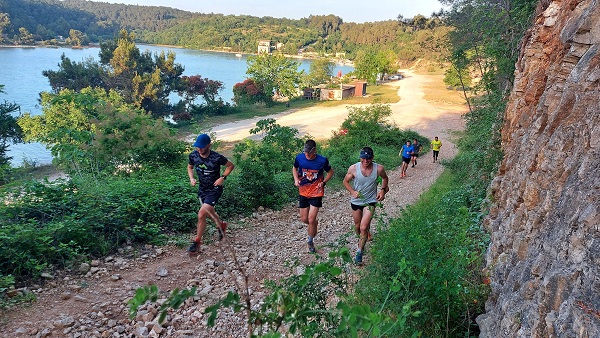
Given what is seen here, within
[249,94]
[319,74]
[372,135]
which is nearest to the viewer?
[372,135]

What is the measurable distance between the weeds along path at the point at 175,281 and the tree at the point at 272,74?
45.5m

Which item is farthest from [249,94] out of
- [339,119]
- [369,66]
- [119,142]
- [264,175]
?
[264,175]

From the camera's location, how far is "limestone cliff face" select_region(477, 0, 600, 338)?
233 cm

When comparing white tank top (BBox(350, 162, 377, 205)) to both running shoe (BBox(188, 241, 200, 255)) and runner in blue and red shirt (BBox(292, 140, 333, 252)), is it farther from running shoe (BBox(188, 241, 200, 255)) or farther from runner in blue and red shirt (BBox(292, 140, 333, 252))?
running shoe (BBox(188, 241, 200, 255))

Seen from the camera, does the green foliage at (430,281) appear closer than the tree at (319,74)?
Yes

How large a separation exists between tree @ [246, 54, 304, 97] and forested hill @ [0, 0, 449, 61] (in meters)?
42.3

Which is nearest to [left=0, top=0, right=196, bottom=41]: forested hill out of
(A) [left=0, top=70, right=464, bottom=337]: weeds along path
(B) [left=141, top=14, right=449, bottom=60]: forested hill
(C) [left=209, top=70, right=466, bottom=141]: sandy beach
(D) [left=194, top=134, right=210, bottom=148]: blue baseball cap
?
(B) [left=141, top=14, right=449, bottom=60]: forested hill

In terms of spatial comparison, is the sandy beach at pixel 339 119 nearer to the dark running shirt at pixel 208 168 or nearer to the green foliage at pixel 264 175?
the green foliage at pixel 264 175

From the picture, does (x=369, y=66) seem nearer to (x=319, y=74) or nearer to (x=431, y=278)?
(x=319, y=74)

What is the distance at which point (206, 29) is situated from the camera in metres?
168

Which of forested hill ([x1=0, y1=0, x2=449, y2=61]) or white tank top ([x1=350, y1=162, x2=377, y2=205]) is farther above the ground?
forested hill ([x1=0, y1=0, x2=449, y2=61])

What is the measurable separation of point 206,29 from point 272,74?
129388mm

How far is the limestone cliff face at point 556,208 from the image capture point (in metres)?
2.33

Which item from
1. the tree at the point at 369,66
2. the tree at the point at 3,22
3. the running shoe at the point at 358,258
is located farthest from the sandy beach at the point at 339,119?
the tree at the point at 3,22
